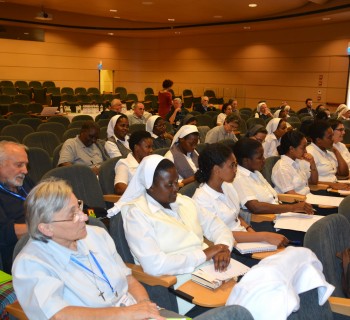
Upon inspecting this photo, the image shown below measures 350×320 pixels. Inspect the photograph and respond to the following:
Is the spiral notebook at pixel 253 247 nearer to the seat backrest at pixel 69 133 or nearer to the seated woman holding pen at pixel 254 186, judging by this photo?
the seated woman holding pen at pixel 254 186

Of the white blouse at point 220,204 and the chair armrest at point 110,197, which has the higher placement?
the white blouse at point 220,204

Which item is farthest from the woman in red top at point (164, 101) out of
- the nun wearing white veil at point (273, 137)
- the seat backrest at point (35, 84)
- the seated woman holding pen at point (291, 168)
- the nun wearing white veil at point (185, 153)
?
the seat backrest at point (35, 84)

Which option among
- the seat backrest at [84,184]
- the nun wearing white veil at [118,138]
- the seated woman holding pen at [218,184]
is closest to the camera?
the seated woman holding pen at [218,184]

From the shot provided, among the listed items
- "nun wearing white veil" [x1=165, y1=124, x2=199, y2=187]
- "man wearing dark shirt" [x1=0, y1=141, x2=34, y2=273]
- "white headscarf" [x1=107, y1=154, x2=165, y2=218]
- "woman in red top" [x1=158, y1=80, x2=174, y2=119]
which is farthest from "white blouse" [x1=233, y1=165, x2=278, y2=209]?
"woman in red top" [x1=158, y1=80, x2=174, y2=119]

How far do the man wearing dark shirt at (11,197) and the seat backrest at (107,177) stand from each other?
1.08m

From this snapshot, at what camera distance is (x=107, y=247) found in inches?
82.7

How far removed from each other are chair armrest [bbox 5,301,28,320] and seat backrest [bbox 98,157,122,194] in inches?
87.5

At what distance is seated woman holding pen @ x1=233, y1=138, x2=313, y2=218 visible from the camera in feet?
11.7

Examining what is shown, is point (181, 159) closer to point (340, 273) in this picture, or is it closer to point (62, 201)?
point (340, 273)

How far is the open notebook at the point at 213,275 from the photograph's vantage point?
7.34ft

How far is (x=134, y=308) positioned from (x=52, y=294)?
0.36 metres

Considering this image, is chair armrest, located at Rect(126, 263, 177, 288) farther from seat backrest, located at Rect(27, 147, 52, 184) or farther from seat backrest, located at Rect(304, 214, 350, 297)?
seat backrest, located at Rect(27, 147, 52, 184)

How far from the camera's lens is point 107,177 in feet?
13.8

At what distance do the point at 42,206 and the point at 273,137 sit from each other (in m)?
5.26
